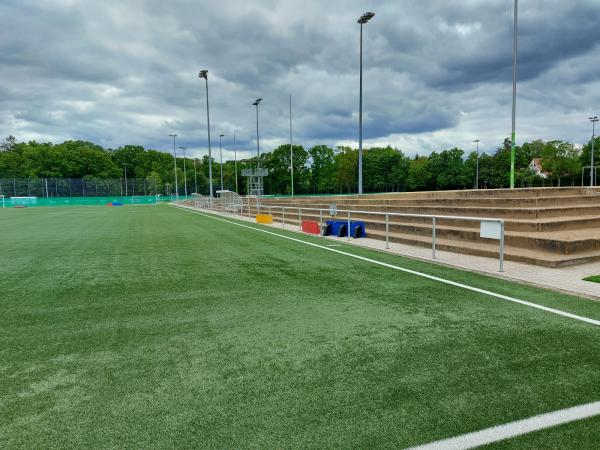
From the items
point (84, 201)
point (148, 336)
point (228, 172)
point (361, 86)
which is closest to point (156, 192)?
point (84, 201)

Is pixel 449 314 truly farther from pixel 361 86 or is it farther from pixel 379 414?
pixel 361 86

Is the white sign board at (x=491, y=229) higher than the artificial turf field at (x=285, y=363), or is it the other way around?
the white sign board at (x=491, y=229)

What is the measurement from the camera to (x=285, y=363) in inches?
143

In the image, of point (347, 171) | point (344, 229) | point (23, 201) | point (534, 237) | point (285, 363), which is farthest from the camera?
point (347, 171)

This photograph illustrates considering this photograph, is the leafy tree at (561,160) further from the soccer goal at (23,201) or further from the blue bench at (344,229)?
the soccer goal at (23,201)

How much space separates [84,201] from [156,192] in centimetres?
1771

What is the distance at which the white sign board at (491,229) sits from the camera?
781cm

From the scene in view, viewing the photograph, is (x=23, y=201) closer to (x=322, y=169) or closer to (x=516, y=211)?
(x=322, y=169)

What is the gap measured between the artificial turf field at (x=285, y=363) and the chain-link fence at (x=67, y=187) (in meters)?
88.1

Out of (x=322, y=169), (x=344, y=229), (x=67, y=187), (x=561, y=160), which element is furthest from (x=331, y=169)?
(x=344, y=229)

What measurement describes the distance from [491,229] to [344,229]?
675 cm

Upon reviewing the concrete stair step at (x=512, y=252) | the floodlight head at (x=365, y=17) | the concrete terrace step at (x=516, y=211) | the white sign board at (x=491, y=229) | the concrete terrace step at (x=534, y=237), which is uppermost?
the floodlight head at (x=365, y=17)

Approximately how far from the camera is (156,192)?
96625mm

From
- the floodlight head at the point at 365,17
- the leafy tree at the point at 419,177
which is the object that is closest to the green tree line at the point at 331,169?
the leafy tree at the point at 419,177
